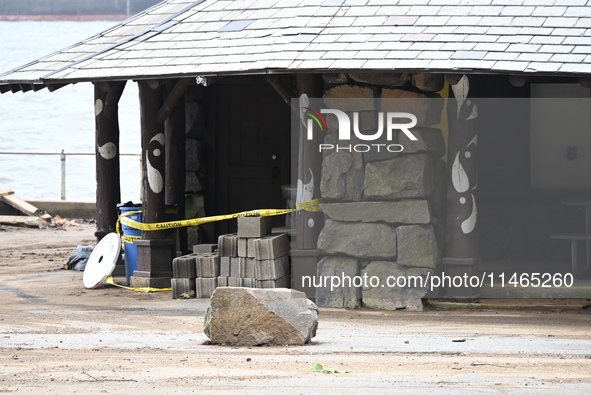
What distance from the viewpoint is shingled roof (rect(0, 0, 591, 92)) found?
996 centimetres

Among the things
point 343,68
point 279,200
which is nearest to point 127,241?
point 279,200

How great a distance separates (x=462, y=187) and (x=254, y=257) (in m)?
2.23

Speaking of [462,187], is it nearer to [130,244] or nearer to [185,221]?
[185,221]

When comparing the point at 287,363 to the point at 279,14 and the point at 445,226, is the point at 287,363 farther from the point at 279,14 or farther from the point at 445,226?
the point at 279,14

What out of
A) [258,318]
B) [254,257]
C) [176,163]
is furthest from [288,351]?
[176,163]

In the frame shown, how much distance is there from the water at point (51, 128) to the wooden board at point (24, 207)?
14.0m

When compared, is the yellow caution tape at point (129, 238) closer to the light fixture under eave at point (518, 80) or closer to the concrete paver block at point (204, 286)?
the concrete paver block at point (204, 286)

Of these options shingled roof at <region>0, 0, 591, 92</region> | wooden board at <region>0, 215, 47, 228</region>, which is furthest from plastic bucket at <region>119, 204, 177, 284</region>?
wooden board at <region>0, 215, 47, 228</region>

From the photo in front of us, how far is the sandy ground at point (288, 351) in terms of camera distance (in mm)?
6594

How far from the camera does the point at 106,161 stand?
13422mm

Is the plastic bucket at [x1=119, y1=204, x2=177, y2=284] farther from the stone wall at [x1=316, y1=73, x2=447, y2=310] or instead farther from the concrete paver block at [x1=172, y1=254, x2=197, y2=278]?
the stone wall at [x1=316, y1=73, x2=447, y2=310]

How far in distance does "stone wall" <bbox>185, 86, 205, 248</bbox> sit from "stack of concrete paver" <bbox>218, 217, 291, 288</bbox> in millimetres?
2594

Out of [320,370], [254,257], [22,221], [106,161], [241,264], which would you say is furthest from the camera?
[22,221]

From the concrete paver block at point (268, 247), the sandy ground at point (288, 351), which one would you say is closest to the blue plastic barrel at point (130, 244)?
the sandy ground at point (288, 351)
